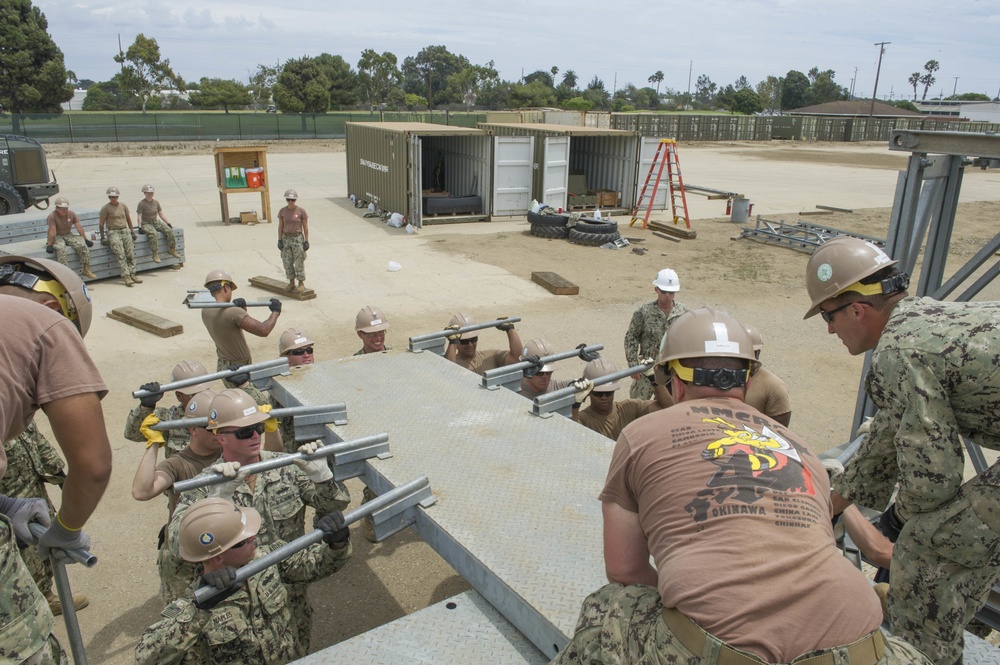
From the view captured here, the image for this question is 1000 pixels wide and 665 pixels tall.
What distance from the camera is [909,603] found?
103 inches

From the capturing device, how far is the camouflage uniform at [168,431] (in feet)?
15.4

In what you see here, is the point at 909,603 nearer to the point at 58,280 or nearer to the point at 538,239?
the point at 58,280

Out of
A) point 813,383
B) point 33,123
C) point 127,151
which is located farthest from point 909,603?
point 33,123

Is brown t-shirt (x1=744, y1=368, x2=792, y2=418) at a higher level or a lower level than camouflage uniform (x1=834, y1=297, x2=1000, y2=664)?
lower

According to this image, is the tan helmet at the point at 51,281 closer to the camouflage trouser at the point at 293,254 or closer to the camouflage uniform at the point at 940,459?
the camouflage uniform at the point at 940,459

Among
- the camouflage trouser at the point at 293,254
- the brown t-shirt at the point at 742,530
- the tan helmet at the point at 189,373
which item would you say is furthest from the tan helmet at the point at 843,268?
the camouflage trouser at the point at 293,254

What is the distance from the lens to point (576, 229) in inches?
687

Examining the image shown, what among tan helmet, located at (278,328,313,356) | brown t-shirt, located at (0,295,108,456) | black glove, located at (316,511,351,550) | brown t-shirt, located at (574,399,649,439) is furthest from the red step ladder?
brown t-shirt, located at (0,295,108,456)

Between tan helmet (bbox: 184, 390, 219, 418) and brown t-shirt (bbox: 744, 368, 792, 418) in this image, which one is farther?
brown t-shirt (bbox: 744, 368, 792, 418)

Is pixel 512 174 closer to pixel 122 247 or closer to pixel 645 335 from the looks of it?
pixel 122 247

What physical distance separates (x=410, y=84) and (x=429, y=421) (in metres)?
118

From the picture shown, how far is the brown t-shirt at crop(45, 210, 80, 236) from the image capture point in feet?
38.2

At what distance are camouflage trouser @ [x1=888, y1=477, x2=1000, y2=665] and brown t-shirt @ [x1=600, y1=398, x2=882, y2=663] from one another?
79cm

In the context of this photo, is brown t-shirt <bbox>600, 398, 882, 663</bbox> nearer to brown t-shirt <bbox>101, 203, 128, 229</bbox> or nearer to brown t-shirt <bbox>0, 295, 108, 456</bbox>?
brown t-shirt <bbox>0, 295, 108, 456</bbox>
